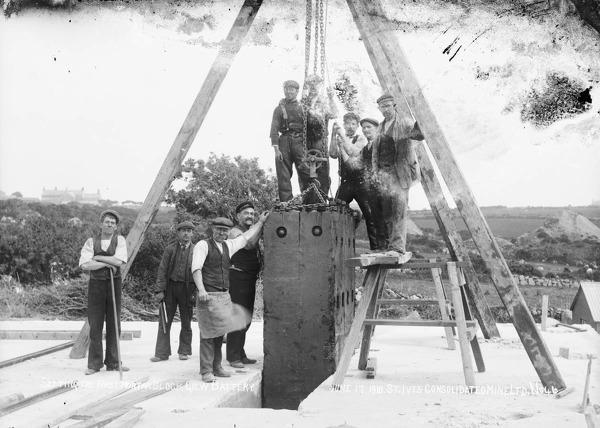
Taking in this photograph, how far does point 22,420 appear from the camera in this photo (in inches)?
179

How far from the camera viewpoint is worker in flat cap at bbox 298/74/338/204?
7309 millimetres

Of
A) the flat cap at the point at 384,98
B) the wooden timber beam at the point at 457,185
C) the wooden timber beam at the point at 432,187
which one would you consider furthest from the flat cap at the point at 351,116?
the flat cap at the point at 384,98

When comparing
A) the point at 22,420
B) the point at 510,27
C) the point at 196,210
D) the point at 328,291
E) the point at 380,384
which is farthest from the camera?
the point at 196,210

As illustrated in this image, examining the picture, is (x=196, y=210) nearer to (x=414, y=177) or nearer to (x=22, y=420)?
(x=414, y=177)

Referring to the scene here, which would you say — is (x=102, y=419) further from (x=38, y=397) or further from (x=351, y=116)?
Answer: (x=351, y=116)

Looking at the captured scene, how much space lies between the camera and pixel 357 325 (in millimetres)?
5504

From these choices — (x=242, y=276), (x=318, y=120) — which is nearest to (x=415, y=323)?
(x=242, y=276)

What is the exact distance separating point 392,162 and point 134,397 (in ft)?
11.4

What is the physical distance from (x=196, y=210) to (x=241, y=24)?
22.5 feet

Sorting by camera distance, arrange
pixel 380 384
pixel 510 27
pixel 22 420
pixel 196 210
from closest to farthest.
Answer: pixel 22 420 → pixel 380 384 → pixel 510 27 → pixel 196 210

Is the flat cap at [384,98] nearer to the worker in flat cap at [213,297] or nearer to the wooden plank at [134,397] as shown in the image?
the worker in flat cap at [213,297]

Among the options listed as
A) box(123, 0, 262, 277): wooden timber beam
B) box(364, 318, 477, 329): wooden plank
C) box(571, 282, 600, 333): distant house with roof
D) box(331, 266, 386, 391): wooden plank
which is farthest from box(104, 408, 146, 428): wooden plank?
box(571, 282, 600, 333): distant house with roof

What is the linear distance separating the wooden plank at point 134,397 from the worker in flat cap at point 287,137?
8.94ft

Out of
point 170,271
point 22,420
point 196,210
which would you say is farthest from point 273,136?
point 196,210
